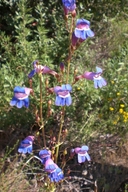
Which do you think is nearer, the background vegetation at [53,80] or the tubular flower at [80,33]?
the tubular flower at [80,33]

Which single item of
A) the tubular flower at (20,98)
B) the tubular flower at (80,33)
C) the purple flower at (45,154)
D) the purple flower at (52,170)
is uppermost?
the tubular flower at (80,33)

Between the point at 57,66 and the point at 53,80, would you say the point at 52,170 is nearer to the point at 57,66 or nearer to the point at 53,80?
the point at 53,80

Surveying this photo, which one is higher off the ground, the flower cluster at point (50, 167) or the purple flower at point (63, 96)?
the purple flower at point (63, 96)

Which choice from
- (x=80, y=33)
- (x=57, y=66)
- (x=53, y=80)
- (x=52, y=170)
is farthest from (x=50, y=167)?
(x=57, y=66)

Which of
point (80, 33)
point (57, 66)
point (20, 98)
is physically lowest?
point (20, 98)

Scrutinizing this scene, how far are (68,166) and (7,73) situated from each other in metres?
1.06

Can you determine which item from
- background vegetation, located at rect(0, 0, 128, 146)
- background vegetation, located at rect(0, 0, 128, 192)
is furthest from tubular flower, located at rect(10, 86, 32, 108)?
background vegetation, located at rect(0, 0, 128, 146)

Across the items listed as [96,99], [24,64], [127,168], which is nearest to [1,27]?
[24,64]

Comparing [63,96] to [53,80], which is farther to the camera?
[53,80]

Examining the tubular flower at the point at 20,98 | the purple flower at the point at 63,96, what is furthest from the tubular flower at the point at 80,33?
the tubular flower at the point at 20,98

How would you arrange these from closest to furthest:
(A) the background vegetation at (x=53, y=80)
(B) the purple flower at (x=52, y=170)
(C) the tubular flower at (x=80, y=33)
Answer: (C) the tubular flower at (x=80, y=33)
(B) the purple flower at (x=52, y=170)
(A) the background vegetation at (x=53, y=80)

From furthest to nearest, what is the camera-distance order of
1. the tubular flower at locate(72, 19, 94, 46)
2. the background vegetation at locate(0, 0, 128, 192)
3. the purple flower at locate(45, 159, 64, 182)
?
1. the background vegetation at locate(0, 0, 128, 192)
2. the purple flower at locate(45, 159, 64, 182)
3. the tubular flower at locate(72, 19, 94, 46)

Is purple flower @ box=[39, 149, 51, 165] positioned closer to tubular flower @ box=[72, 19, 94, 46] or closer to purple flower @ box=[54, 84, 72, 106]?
purple flower @ box=[54, 84, 72, 106]

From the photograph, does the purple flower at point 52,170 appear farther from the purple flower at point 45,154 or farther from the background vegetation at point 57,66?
the background vegetation at point 57,66
